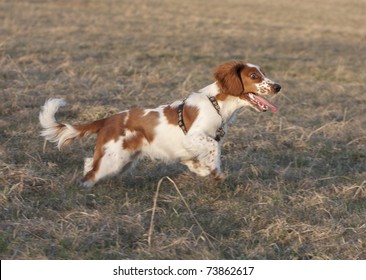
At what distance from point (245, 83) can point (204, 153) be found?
0.77m

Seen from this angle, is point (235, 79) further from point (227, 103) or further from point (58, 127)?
point (58, 127)

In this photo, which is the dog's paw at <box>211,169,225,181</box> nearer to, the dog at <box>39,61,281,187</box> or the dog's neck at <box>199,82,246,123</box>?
the dog at <box>39,61,281,187</box>

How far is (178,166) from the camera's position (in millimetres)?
6578

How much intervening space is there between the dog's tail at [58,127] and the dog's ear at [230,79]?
1.20 metres

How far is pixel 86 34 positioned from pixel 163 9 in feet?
31.2

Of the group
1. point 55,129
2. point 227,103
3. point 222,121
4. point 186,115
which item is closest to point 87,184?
point 55,129

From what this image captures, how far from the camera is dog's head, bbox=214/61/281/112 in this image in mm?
5730

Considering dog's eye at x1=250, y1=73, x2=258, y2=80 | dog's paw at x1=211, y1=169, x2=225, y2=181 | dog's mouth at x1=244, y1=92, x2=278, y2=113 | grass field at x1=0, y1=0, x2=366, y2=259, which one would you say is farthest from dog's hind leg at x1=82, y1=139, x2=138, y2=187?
dog's eye at x1=250, y1=73, x2=258, y2=80

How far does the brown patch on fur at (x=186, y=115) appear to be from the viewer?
573 cm

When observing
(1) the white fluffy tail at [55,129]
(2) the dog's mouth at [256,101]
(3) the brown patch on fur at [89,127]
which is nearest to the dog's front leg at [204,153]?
(2) the dog's mouth at [256,101]

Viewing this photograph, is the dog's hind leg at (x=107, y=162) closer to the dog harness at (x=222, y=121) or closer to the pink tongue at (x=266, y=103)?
the dog harness at (x=222, y=121)

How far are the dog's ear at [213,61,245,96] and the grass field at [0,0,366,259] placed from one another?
0.89 meters

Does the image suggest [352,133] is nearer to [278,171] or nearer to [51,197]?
[278,171]

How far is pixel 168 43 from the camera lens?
1608 cm
